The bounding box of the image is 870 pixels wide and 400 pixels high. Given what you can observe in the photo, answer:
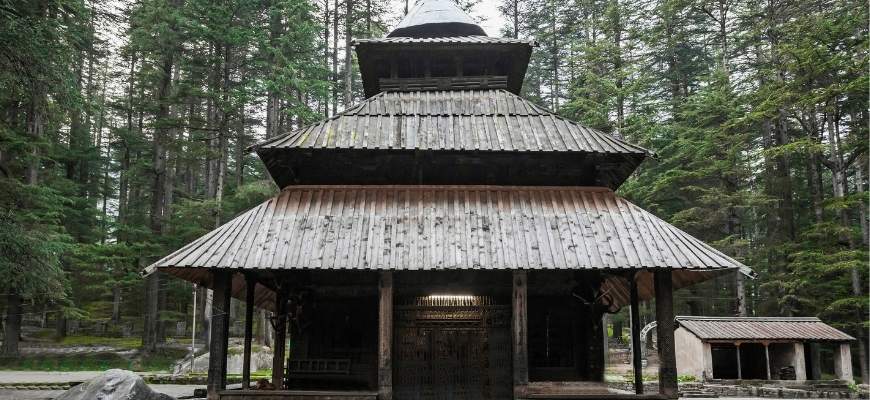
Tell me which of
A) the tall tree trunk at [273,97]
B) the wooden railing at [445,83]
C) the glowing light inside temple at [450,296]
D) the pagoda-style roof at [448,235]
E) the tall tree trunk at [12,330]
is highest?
the tall tree trunk at [273,97]

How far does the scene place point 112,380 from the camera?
1157cm

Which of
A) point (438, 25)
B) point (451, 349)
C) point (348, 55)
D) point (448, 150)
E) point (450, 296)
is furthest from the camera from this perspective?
point (348, 55)

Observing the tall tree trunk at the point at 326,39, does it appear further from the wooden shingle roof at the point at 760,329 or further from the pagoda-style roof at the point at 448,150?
the wooden shingle roof at the point at 760,329

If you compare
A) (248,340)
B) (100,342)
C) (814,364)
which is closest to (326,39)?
(100,342)

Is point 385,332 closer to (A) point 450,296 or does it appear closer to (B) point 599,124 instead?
(A) point 450,296

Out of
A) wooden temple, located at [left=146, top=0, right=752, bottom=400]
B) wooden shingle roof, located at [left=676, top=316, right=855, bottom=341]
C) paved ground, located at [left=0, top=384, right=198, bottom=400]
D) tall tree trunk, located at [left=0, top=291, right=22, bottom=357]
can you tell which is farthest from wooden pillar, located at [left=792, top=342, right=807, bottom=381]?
tall tree trunk, located at [left=0, top=291, right=22, bottom=357]

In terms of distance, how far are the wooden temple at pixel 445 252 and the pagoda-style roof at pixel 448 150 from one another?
5 cm

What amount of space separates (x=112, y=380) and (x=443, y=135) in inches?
334

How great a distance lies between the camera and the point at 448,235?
11.7 metres

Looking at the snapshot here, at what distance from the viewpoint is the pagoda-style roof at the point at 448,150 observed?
1258 cm

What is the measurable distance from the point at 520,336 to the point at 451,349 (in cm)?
286

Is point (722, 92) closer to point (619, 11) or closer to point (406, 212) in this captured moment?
point (619, 11)

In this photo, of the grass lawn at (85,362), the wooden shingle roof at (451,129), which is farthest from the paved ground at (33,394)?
the grass lawn at (85,362)

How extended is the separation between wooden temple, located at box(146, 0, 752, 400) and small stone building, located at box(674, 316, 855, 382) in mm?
14363
